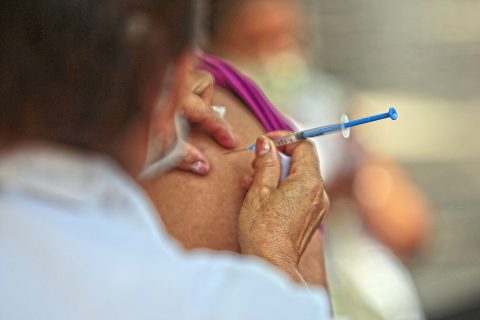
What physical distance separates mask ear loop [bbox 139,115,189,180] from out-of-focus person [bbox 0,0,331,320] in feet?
0.45

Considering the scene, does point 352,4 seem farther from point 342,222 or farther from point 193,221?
point 193,221

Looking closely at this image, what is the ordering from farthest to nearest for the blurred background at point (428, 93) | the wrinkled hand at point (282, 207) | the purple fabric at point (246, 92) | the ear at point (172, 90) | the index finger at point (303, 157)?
the blurred background at point (428, 93), the purple fabric at point (246, 92), the index finger at point (303, 157), the wrinkled hand at point (282, 207), the ear at point (172, 90)

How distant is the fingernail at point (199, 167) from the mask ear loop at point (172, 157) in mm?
46

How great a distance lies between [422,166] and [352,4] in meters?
0.80

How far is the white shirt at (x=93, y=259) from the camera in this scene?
104cm

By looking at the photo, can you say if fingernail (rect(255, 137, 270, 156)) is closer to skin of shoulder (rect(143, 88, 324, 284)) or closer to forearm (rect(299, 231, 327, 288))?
skin of shoulder (rect(143, 88, 324, 284))

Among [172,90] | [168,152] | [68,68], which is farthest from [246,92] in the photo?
[68,68]

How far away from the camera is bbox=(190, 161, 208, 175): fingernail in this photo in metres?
1.65

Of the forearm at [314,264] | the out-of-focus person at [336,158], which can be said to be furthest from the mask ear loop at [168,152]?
the out-of-focus person at [336,158]

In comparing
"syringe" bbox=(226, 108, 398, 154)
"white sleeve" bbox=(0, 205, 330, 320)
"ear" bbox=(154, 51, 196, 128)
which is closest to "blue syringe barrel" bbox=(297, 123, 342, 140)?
"syringe" bbox=(226, 108, 398, 154)

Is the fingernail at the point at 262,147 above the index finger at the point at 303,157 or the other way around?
above

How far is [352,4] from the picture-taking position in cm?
457

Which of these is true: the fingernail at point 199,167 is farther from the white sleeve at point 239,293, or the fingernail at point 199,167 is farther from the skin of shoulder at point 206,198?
the white sleeve at point 239,293

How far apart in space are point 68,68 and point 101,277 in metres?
0.23
